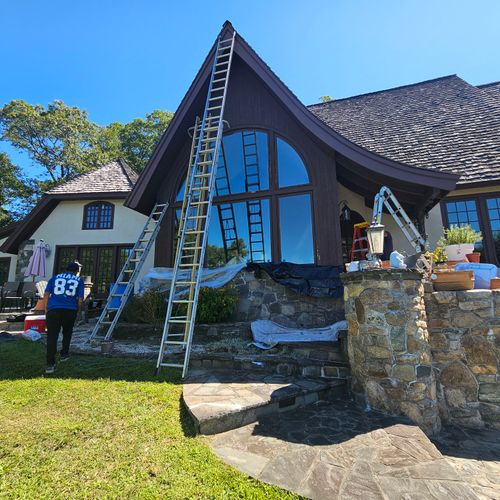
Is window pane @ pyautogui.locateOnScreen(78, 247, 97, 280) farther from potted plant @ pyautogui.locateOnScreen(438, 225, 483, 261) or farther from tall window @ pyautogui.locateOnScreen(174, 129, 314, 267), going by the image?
potted plant @ pyautogui.locateOnScreen(438, 225, 483, 261)

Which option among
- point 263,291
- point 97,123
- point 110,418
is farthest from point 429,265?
point 97,123

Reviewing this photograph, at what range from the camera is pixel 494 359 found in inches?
155

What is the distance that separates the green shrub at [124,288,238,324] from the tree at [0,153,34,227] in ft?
64.8

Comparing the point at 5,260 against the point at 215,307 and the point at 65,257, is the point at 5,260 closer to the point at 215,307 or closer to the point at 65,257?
the point at 65,257

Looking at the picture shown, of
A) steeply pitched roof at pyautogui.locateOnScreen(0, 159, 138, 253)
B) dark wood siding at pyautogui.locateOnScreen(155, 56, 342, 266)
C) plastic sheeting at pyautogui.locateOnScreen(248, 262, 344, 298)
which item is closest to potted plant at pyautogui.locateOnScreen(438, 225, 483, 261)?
plastic sheeting at pyautogui.locateOnScreen(248, 262, 344, 298)

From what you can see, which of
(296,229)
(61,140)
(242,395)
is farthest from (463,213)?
(61,140)

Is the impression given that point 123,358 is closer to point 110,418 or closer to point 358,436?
point 110,418

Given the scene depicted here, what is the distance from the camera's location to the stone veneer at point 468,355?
3924mm

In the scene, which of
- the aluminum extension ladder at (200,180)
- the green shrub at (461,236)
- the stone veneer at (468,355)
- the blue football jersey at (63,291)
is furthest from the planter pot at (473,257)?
the blue football jersey at (63,291)

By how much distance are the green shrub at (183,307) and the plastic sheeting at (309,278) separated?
3.78ft

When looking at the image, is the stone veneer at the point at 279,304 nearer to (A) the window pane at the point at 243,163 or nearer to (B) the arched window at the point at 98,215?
(A) the window pane at the point at 243,163

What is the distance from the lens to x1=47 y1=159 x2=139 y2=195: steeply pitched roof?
40.1 feet

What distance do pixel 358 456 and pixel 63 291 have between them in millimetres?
4939

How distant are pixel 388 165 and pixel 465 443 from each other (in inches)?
193
